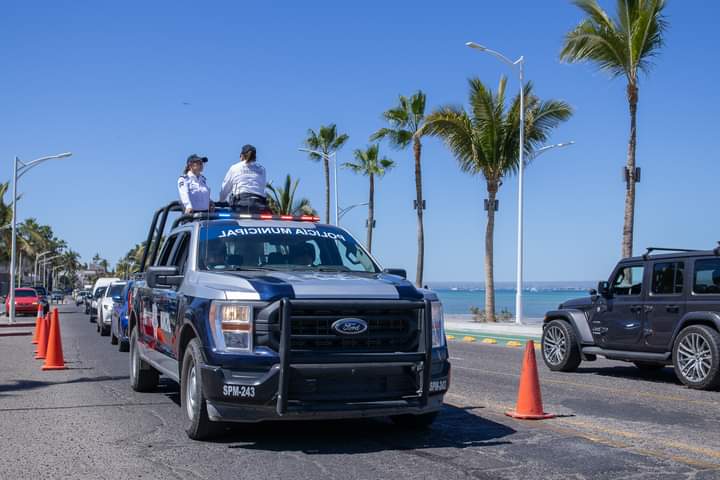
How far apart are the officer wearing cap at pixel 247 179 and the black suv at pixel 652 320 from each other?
19.9ft

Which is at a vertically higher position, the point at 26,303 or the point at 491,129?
the point at 491,129

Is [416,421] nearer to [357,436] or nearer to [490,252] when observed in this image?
[357,436]

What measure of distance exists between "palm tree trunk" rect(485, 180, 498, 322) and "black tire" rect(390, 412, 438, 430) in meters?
25.7

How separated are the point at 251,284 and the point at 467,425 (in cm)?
285

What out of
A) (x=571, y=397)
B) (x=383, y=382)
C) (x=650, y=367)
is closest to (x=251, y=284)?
(x=383, y=382)

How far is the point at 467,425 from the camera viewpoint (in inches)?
332

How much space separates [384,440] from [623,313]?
7030 mm

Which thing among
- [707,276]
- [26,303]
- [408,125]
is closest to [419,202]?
[408,125]

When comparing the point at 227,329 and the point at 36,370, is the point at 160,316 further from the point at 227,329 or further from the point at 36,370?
the point at 36,370

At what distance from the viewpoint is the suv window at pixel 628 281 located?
1340cm

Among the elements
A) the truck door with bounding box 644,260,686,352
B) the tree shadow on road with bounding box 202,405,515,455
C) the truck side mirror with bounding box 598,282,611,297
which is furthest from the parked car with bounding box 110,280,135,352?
the truck door with bounding box 644,260,686,352

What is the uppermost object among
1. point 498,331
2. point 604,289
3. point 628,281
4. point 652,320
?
point 628,281

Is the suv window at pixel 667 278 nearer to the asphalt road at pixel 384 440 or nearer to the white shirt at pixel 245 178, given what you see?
the asphalt road at pixel 384 440

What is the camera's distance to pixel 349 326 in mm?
6941
